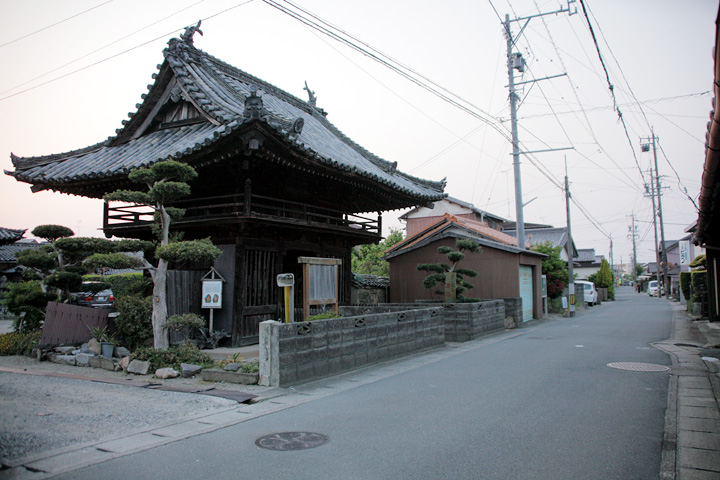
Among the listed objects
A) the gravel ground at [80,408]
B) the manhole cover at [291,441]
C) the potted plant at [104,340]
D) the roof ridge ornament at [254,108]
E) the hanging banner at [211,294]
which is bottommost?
the manhole cover at [291,441]

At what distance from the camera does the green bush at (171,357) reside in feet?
29.5

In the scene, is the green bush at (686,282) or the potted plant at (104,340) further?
the green bush at (686,282)

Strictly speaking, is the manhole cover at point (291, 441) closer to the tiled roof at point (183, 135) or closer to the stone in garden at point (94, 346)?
the tiled roof at point (183, 135)

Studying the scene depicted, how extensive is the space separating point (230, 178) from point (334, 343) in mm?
5579

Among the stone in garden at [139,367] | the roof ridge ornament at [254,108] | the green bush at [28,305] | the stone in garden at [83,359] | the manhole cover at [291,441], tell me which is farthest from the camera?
the green bush at [28,305]

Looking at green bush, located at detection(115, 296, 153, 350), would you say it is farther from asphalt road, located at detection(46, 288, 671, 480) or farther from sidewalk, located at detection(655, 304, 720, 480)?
sidewalk, located at detection(655, 304, 720, 480)

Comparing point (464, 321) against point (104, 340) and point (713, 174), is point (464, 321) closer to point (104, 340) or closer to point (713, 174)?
point (713, 174)

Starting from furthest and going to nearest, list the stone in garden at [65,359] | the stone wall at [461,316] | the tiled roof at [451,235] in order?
the tiled roof at [451,235]
the stone wall at [461,316]
the stone in garden at [65,359]

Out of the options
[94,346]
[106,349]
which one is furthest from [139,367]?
[94,346]

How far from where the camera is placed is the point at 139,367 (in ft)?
29.2

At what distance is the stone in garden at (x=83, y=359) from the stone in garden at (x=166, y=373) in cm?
211

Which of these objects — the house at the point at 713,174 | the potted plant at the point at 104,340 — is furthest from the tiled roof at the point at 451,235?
the potted plant at the point at 104,340

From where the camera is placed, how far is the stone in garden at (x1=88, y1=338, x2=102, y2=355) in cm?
988

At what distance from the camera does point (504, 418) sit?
6.03 metres
